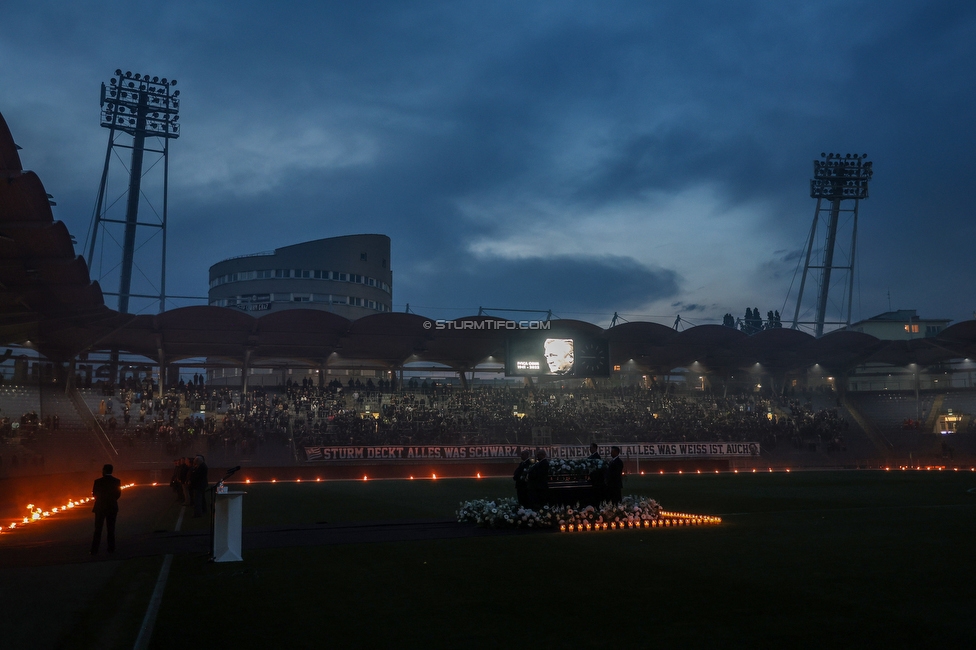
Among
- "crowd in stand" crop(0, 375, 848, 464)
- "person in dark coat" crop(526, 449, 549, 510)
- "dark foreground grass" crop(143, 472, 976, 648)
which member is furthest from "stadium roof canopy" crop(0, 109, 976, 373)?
"dark foreground grass" crop(143, 472, 976, 648)

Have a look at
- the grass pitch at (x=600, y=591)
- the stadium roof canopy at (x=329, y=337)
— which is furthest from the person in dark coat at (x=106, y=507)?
the stadium roof canopy at (x=329, y=337)

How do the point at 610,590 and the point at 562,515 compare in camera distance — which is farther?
the point at 562,515

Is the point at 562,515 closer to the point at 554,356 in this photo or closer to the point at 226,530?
the point at 226,530

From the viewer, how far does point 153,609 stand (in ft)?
25.8

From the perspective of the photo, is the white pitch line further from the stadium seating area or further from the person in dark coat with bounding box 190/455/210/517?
the stadium seating area

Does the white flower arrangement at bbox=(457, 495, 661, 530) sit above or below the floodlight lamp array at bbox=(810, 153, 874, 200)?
below

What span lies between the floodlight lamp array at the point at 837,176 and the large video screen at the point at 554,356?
33.1 metres

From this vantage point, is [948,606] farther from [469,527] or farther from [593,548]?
[469,527]

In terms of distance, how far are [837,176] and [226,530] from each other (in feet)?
213

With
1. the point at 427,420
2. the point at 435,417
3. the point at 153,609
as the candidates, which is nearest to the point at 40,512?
the point at 153,609

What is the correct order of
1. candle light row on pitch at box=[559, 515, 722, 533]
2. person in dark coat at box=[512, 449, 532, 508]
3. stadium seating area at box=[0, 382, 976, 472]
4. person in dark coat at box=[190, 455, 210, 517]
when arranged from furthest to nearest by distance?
stadium seating area at box=[0, 382, 976, 472] → person in dark coat at box=[190, 455, 210, 517] → person in dark coat at box=[512, 449, 532, 508] → candle light row on pitch at box=[559, 515, 722, 533]

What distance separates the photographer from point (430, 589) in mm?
8695

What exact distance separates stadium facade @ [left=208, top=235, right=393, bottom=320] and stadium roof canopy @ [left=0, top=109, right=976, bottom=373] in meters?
17.6

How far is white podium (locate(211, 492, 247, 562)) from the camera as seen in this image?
35.6 ft
